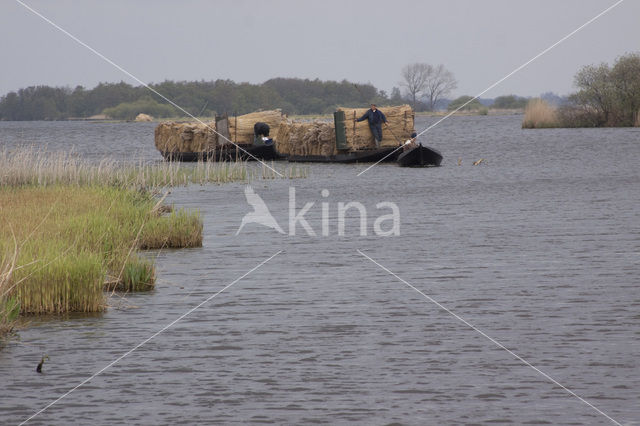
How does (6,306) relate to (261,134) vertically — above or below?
below

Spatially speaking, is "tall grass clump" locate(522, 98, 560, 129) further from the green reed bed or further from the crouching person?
the green reed bed

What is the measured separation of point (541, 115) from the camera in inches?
3585

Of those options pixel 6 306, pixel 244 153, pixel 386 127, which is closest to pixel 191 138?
pixel 244 153

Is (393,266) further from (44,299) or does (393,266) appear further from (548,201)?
(548,201)

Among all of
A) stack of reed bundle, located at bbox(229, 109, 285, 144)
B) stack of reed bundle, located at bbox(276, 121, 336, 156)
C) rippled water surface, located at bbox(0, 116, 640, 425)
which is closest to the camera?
rippled water surface, located at bbox(0, 116, 640, 425)

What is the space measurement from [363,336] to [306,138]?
38.8 m

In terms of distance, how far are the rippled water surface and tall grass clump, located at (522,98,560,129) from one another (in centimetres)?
6911

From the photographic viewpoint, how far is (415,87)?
4793 inches

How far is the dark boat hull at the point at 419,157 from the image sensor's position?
45.7 m

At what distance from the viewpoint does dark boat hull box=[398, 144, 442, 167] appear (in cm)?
4572

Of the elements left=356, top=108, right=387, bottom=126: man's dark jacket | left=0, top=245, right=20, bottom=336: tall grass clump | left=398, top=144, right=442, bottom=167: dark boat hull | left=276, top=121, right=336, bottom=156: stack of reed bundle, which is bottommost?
left=0, top=245, right=20, bottom=336: tall grass clump

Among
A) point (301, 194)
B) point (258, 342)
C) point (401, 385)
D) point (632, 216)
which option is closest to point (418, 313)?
point (258, 342)

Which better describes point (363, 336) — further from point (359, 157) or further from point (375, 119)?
point (359, 157)

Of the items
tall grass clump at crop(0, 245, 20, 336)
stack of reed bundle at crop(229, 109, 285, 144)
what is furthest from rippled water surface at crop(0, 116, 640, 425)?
stack of reed bundle at crop(229, 109, 285, 144)
